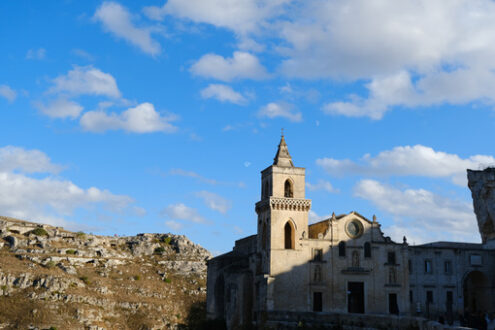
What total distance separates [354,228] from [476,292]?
17.7 m

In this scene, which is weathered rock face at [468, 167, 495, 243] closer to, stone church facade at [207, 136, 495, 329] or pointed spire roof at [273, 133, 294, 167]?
stone church facade at [207, 136, 495, 329]

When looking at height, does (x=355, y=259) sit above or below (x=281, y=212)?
below

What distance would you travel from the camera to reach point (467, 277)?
60719mm

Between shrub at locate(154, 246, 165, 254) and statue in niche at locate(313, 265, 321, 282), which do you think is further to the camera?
shrub at locate(154, 246, 165, 254)

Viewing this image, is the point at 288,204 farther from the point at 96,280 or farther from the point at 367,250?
the point at 96,280

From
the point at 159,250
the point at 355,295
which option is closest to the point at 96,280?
the point at 159,250

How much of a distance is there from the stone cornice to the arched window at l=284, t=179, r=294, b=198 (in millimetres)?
1364

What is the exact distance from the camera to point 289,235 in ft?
184

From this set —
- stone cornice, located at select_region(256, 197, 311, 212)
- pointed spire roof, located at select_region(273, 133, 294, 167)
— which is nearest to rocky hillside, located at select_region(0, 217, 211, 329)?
stone cornice, located at select_region(256, 197, 311, 212)

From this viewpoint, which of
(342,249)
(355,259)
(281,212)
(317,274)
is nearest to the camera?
(317,274)

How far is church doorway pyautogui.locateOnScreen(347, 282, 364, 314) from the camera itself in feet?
176

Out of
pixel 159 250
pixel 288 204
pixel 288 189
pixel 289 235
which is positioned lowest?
pixel 159 250

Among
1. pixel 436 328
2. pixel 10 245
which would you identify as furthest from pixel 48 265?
pixel 436 328

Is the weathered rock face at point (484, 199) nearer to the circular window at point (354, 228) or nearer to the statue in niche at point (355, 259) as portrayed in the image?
the circular window at point (354, 228)
